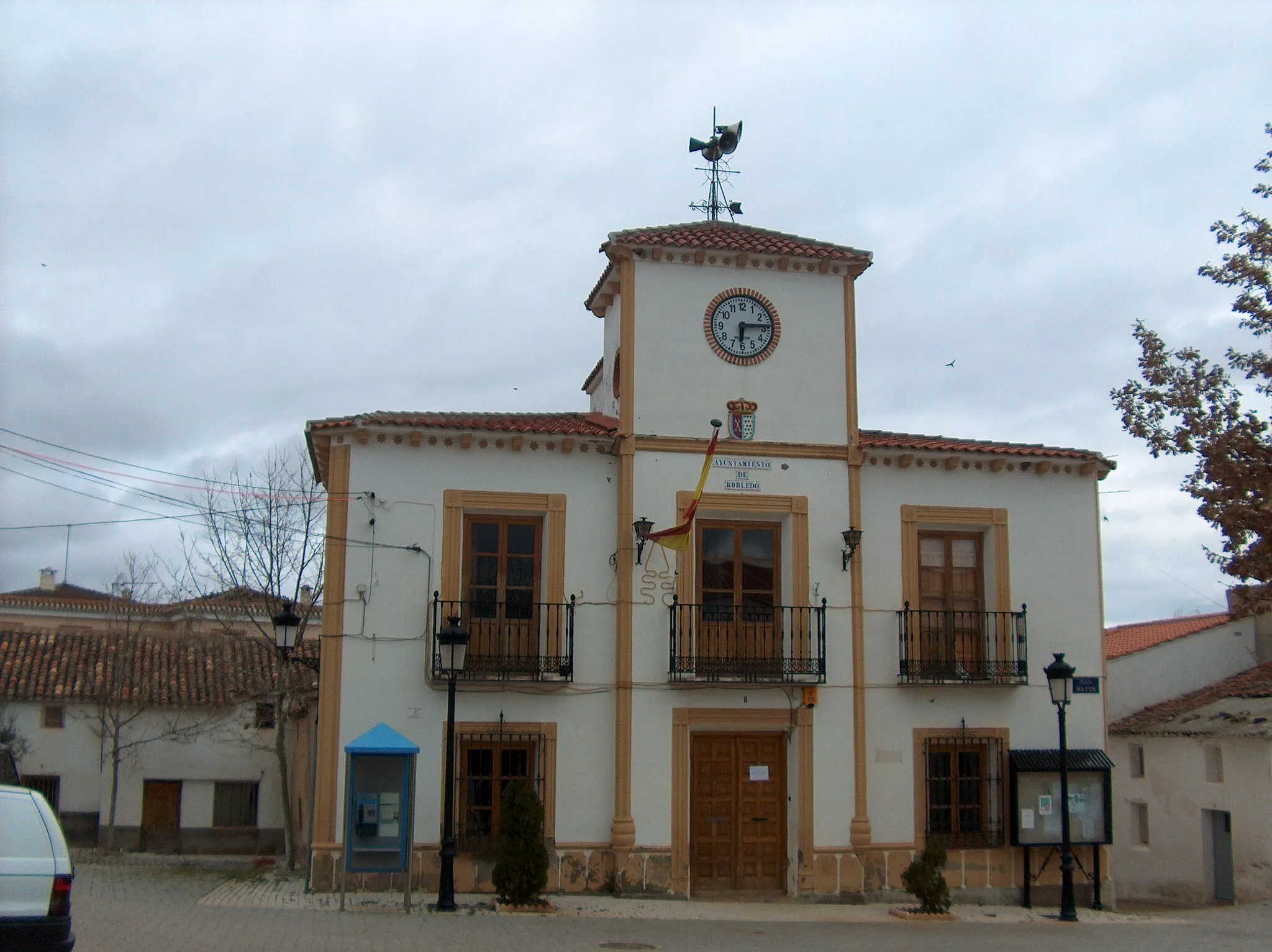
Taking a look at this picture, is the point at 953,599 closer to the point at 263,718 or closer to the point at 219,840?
the point at 263,718

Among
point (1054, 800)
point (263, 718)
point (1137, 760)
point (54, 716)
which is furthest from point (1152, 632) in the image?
point (54, 716)

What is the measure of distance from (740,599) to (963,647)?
3250 millimetres

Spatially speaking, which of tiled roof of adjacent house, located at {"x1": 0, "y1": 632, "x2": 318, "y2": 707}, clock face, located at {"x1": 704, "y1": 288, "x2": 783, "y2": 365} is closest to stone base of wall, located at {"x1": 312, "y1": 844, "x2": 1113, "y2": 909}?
clock face, located at {"x1": 704, "y1": 288, "x2": 783, "y2": 365}

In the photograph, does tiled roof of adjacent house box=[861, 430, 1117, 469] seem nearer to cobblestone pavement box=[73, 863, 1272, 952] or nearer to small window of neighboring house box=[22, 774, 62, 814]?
cobblestone pavement box=[73, 863, 1272, 952]

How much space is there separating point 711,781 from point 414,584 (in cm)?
469

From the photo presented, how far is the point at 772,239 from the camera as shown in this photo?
1756 cm

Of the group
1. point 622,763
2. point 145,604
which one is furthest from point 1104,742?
point 145,604

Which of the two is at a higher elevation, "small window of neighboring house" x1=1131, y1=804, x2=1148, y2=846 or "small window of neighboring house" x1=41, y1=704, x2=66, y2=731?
"small window of neighboring house" x1=41, y1=704, x2=66, y2=731

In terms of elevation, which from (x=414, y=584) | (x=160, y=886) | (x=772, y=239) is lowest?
(x=160, y=886)

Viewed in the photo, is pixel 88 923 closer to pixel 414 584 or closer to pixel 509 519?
pixel 414 584

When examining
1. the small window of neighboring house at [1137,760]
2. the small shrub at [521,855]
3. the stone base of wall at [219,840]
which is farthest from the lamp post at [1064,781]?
the stone base of wall at [219,840]

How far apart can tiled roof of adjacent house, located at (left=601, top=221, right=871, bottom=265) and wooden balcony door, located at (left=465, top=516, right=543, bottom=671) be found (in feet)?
13.3

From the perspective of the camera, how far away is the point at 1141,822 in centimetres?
2081

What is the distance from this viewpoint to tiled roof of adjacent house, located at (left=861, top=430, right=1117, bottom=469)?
674 inches
